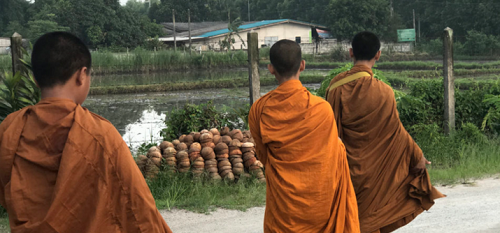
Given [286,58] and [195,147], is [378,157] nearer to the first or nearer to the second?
[286,58]

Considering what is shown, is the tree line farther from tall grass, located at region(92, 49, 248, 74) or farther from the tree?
tall grass, located at region(92, 49, 248, 74)

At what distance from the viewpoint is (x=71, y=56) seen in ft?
7.59

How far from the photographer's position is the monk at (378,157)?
13.7ft

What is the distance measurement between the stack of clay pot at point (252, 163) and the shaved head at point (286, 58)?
131 inches

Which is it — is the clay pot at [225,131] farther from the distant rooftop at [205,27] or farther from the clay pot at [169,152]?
the distant rooftop at [205,27]

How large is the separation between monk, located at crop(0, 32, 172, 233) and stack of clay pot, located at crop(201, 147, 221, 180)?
172 inches

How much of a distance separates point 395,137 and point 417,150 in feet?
0.74

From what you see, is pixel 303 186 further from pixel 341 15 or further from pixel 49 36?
pixel 341 15

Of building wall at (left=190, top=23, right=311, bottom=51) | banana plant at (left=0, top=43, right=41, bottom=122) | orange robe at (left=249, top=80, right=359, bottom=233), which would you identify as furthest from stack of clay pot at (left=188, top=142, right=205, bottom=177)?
building wall at (left=190, top=23, right=311, bottom=51)

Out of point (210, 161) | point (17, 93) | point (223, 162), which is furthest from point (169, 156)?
point (17, 93)

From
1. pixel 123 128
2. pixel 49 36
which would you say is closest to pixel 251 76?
pixel 49 36

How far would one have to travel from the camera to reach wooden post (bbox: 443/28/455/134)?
8.37 metres

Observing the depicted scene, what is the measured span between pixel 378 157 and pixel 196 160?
9.98 feet

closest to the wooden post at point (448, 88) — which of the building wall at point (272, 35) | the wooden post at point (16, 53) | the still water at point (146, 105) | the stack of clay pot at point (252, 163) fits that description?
the stack of clay pot at point (252, 163)
